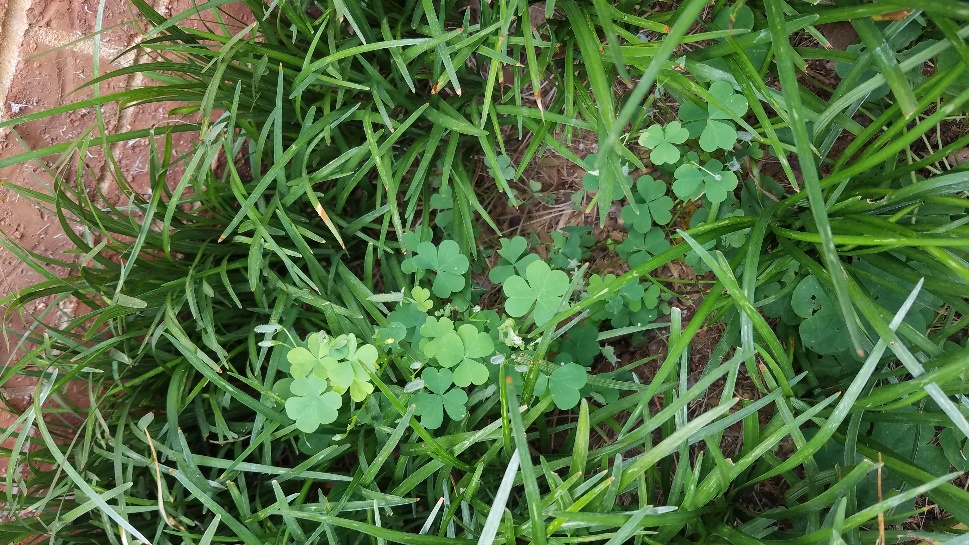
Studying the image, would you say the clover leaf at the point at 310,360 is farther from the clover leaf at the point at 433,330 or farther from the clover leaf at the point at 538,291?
the clover leaf at the point at 538,291

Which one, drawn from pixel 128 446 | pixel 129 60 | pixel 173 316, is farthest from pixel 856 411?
pixel 129 60

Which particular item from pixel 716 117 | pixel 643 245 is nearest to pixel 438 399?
pixel 643 245

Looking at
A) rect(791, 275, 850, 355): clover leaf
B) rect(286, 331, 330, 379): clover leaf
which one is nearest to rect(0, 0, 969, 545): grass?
rect(791, 275, 850, 355): clover leaf

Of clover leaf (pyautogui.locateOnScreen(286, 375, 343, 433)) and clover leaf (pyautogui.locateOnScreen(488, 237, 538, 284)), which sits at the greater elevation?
clover leaf (pyautogui.locateOnScreen(488, 237, 538, 284))

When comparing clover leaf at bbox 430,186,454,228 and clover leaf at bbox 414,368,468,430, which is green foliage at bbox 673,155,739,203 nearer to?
clover leaf at bbox 430,186,454,228

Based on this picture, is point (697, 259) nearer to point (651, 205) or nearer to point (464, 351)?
point (651, 205)

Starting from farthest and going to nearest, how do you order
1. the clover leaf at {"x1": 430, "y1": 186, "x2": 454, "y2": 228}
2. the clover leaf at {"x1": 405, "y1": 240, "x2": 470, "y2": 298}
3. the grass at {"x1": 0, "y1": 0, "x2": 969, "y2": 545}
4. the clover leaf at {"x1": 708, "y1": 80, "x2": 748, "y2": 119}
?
1. the clover leaf at {"x1": 430, "y1": 186, "x2": 454, "y2": 228}
2. the clover leaf at {"x1": 405, "y1": 240, "x2": 470, "y2": 298}
3. the clover leaf at {"x1": 708, "y1": 80, "x2": 748, "y2": 119}
4. the grass at {"x1": 0, "y1": 0, "x2": 969, "y2": 545}
